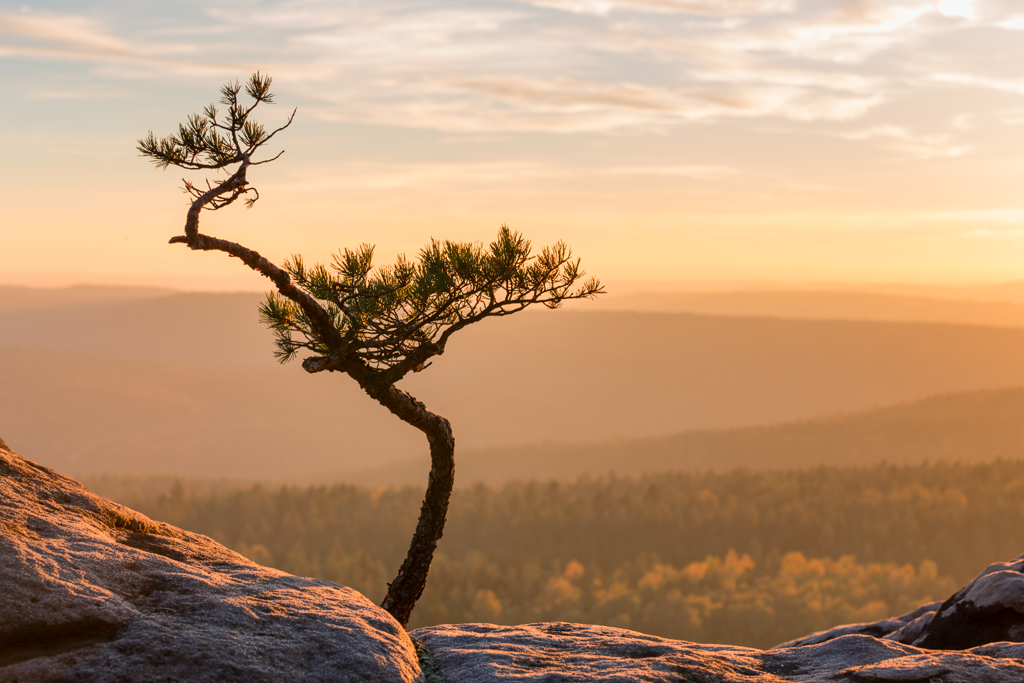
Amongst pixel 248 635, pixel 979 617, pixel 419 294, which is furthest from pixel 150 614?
pixel 979 617

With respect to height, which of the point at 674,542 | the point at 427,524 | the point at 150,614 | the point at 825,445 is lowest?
the point at 674,542

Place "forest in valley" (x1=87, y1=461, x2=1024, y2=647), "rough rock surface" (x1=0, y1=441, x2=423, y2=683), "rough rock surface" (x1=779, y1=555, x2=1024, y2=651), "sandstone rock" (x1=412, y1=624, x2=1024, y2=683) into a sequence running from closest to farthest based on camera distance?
"rough rock surface" (x1=0, y1=441, x2=423, y2=683) < "sandstone rock" (x1=412, y1=624, x2=1024, y2=683) < "rough rock surface" (x1=779, y1=555, x2=1024, y2=651) < "forest in valley" (x1=87, y1=461, x2=1024, y2=647)

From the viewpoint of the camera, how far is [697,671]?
25.1 ft

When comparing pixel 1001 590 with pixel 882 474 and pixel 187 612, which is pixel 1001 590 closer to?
pixel 187 612

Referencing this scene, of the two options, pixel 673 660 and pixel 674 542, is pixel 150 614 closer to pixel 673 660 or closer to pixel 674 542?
pixel 673 660

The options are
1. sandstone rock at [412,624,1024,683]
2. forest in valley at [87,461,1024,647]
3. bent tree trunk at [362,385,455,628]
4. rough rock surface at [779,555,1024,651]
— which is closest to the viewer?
sandstone rock at [412,624,1024,683]

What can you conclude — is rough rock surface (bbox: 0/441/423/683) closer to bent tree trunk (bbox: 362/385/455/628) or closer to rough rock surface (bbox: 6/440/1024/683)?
rough rock surface (bbox: 6/440/1024/683)

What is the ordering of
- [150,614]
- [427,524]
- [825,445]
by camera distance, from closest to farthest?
[150,614] → [427,524] → [825,445]

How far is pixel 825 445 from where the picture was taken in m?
122

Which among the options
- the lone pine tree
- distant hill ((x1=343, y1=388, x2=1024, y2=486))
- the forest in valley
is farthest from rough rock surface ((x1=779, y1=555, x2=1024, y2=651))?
distant hill ((x1=343, y1=388, x2=1024, y2=486))

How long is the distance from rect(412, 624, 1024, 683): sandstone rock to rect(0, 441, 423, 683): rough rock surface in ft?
2.81

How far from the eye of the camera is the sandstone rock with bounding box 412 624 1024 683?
726cm

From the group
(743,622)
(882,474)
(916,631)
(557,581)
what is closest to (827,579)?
(743,622)

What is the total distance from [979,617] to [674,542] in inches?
2333
